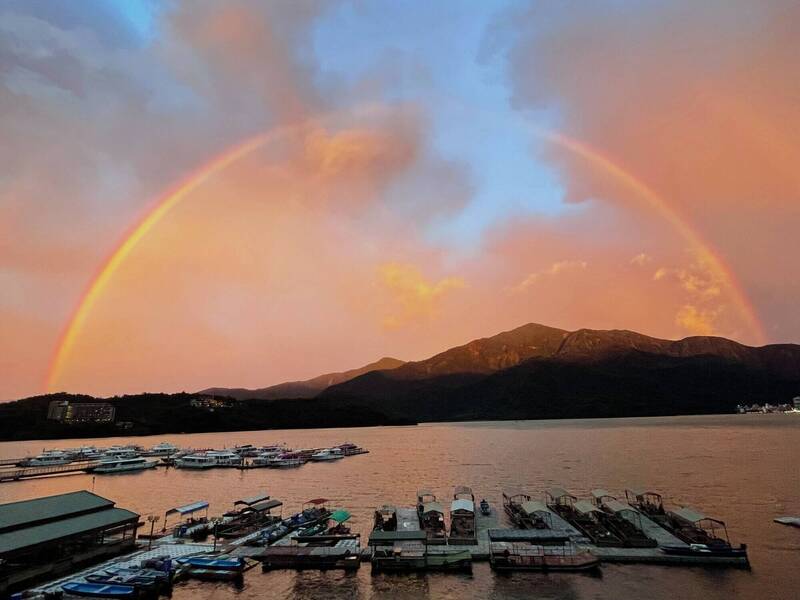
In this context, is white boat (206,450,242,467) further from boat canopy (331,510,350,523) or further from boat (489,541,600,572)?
boat (489,541,600,572)

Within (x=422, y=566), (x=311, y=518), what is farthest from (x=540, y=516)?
(x=311, y=518)

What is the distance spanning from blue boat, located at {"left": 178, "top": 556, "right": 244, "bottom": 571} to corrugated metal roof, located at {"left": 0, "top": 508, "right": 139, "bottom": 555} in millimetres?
7230

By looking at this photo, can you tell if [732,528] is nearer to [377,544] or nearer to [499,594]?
[499,594]

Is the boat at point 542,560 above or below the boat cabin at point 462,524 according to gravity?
below

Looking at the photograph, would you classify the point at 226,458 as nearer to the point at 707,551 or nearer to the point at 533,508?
the point at 533,508

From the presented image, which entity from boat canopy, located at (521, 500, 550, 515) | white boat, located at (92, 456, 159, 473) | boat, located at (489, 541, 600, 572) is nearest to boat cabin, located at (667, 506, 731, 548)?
boat, located at (489, 541, 600, 572)

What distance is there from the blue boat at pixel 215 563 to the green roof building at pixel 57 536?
23.1 ft

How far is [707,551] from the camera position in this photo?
38562mm

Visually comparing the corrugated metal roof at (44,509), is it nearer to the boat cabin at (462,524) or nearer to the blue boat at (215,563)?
the blue boat at (215,563)

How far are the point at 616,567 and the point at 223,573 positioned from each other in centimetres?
3088

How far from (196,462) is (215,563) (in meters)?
94.4

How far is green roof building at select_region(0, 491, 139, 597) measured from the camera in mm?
33625

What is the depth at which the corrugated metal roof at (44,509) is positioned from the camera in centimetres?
3603

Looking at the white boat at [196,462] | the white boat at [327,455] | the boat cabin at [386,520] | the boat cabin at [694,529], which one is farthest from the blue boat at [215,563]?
the white boat at [327,455]
